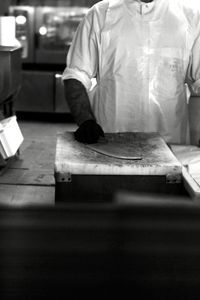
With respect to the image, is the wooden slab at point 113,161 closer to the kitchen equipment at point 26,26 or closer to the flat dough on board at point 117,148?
the flat dough on board at point 117,148

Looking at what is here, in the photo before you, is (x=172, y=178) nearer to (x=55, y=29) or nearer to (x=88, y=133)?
(x=88, y=133)

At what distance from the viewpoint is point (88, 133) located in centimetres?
155

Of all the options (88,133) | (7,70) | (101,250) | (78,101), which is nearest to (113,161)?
(88,133)

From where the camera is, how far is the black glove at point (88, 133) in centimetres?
155

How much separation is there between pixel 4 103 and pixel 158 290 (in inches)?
132

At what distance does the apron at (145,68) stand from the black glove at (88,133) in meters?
0.45

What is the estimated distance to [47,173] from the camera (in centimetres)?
200

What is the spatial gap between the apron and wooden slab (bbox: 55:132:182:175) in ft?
1.42

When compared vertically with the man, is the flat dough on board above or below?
below

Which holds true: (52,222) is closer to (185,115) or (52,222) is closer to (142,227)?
(142,227)

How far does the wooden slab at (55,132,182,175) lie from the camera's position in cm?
133

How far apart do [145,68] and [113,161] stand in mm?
671

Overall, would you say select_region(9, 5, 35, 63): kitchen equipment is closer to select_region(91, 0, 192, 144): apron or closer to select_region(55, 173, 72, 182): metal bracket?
select_region(91, 0, 192, 144): apron

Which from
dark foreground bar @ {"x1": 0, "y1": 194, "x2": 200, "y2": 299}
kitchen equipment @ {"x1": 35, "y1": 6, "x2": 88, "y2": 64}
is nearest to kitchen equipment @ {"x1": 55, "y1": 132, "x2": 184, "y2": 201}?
dark foreground bar @ {"x1": 0, "y1": 194, "x2": 200, "y2": 299}
